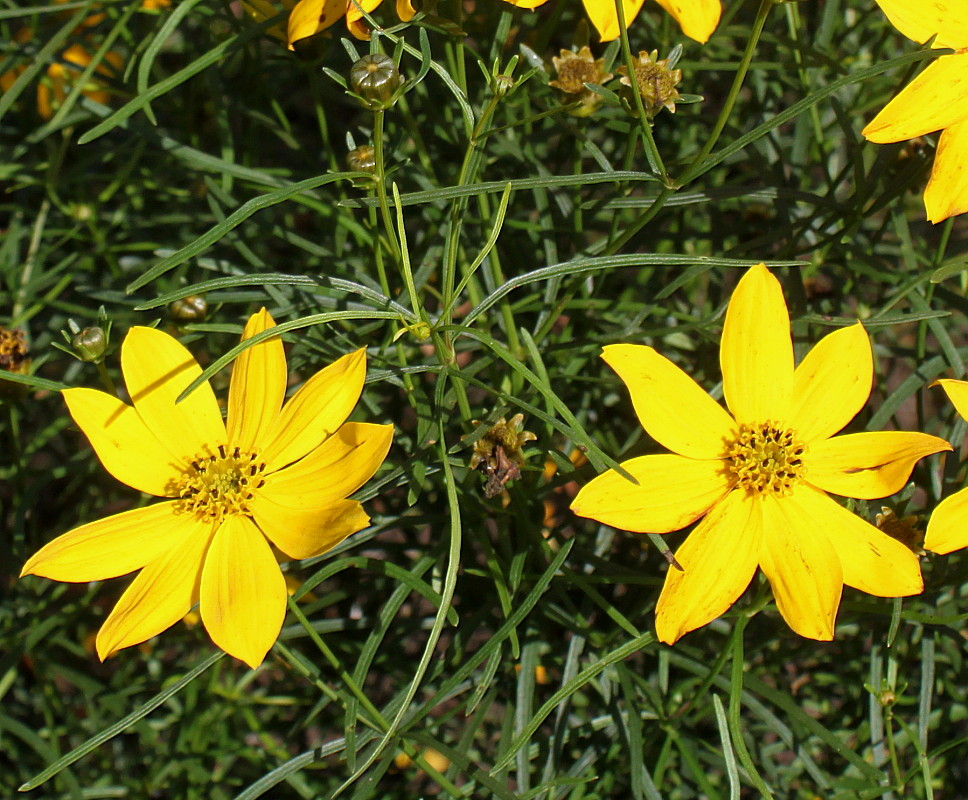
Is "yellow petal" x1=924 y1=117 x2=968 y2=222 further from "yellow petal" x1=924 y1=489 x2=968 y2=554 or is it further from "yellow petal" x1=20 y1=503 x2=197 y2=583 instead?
"yellow petal" x1=20 y1=503 x2=197 y2=583

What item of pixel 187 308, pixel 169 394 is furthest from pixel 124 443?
pixel 187 308

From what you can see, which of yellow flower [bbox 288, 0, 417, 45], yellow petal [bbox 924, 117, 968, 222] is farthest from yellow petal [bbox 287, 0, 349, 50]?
yellow petal [bbox 924, 117, 968, 222]

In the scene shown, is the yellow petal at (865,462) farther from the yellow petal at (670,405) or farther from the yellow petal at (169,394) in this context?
the yellow petal at (169,394)

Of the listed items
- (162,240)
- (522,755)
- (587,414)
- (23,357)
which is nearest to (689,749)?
(522,755)

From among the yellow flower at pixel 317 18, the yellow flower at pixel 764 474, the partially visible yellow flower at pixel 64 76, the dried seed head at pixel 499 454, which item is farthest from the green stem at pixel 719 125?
the partially visible yellow flower at pixel 64 76

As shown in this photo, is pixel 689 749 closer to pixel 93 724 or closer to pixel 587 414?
pixel 587 414

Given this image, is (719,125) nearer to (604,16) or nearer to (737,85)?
(737,85)
